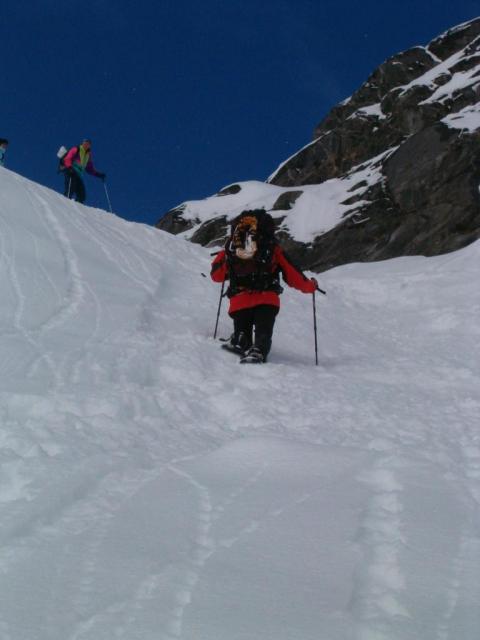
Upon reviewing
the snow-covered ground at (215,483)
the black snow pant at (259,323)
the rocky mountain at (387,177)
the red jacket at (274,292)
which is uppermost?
the rocky mountain at (387,177)

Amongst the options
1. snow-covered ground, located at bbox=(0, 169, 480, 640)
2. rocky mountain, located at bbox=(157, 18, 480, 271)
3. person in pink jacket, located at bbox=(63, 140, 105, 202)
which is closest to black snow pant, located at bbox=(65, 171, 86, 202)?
person in pink jacket, located at bbox=(63, 140, 105, 202)

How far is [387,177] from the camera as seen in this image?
33375 millimetres

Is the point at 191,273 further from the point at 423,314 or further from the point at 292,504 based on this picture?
the point at 292,504

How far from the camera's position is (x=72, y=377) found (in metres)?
4.18

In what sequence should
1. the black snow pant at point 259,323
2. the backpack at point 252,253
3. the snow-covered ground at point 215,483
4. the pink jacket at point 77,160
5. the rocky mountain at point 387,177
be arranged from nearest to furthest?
1. the snow-covered ground at point 215,483
2. the black snow pant at point 259,323
3. the backpack at point 252,253
4. the pink jacket at point 77,160
5. the rocky mountain at point 387,177

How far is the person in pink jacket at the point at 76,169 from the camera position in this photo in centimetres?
1469

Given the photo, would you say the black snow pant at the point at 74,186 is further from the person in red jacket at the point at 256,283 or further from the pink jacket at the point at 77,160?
the person in red jacket at the point at 256,283

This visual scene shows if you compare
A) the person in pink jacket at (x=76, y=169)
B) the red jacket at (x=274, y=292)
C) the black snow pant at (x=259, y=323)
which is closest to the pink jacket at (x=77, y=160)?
the person in pink jacket at (x=76, y=169)

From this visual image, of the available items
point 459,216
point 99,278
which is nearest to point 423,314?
point 99,278

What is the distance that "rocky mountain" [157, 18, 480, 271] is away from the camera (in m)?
27.5

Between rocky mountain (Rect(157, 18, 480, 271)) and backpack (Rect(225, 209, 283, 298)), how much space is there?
19.6m

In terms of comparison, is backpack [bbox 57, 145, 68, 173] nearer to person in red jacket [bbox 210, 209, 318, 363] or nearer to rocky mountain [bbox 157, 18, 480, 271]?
person in red jacket [bbox 210, 209, 318, 363]

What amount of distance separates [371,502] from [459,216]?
25.0m

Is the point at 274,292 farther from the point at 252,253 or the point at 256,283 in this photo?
the point at 252,253
